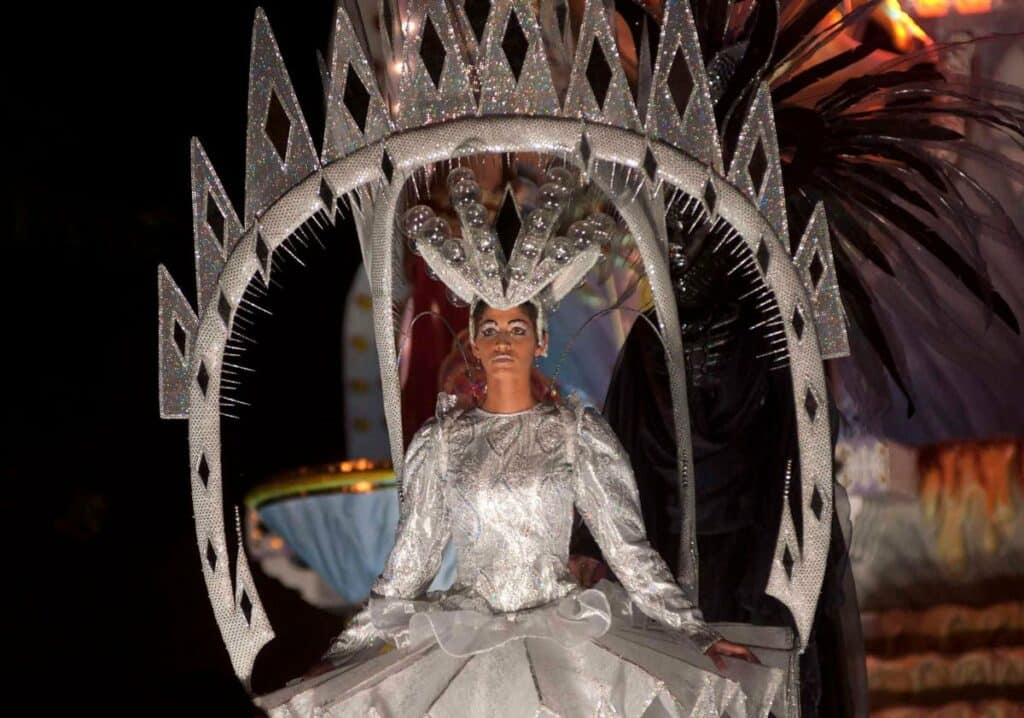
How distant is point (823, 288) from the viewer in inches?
162

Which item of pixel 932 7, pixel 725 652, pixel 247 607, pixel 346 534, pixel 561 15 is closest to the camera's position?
pixel 725 652

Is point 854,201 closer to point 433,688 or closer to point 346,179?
point 346,179

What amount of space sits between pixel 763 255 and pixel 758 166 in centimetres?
20

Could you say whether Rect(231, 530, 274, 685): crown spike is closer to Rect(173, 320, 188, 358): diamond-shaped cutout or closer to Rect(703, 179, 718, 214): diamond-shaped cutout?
Rect(173, 320, 188, 358): diamond-shaped cutout

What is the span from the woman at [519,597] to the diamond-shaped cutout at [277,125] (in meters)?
0.55

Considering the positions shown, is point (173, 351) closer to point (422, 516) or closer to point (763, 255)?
point (422, 516)

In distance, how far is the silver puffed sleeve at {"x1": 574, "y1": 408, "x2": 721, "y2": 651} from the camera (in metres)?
3.96

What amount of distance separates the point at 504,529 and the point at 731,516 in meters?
1.09

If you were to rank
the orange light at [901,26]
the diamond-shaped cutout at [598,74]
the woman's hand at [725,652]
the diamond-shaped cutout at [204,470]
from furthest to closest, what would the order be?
the orange light at [901,26] → the diamond-shaped cutout at [204,470] → the diamond-shaped cutout at [598,74] → the woman's hand at [725,652]

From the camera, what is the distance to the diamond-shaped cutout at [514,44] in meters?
4.16

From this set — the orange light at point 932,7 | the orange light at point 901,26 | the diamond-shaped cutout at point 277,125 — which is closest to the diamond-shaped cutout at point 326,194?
the diamond-shaped cutout at point 277,125

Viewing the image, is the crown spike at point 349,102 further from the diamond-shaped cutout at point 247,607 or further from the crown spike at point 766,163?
the diamond-shaped cutout at point 247,607

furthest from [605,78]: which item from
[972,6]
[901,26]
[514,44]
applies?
[972,6]

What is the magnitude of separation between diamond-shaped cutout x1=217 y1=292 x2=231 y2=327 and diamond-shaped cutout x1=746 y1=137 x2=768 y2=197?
1.15 m
